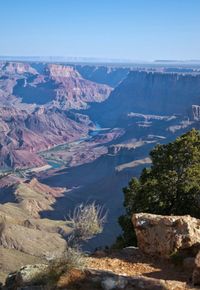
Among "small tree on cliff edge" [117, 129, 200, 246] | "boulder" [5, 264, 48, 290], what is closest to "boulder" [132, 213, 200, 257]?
"boulder" [5, 264, 48, 290]

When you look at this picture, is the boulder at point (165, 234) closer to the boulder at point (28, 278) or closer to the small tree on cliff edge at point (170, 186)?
the boulder at point (28, 278)

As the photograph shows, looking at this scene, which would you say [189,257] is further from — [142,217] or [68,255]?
[68,255]

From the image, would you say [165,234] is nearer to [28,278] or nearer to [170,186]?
[28,278]

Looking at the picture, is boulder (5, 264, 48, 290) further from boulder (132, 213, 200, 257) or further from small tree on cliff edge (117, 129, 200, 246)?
small tree on cliff edge (117, 129, 200, 246)

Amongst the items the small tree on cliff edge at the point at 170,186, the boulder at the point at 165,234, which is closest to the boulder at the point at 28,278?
the boulder at the point at 165,234

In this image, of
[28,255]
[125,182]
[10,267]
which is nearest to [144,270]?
[10,267]

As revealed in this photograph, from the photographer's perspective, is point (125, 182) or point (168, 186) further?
point (125, 182)

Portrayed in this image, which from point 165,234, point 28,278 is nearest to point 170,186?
point 165,234
